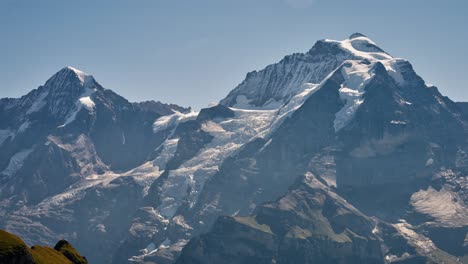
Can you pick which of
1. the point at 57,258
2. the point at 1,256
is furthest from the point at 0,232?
the point at 57,258

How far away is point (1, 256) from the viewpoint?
15838 cm

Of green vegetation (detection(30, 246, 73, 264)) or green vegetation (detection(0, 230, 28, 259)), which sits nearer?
green vegetation (detection(0, 230, 28, 259))

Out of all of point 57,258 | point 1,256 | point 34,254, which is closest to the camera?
point 1,256

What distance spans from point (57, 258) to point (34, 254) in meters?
12.9

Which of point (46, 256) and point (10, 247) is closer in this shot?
point (10, 247)

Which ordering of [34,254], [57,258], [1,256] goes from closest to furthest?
1. [1,256]
2. [34,254]
3. [57,258]

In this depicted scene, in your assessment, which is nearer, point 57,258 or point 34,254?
point 34,254

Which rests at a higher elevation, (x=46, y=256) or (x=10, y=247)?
(x=10, y=247)

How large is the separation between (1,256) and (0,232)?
503cm

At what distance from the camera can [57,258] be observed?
188 meters

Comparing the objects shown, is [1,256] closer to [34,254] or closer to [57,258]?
[34,254]

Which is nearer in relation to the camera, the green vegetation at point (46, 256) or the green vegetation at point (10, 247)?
the green vegetation at point (10, 247)

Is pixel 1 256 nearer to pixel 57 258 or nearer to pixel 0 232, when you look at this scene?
pixel 0 232

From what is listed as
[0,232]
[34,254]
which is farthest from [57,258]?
[0,232]
